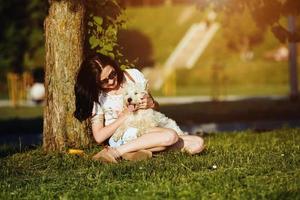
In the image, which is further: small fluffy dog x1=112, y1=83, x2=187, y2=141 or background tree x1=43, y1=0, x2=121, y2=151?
background tree x1=43, y1=0, x2=121, y2=151

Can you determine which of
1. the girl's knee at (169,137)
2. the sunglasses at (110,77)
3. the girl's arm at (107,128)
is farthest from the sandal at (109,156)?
the sunglasses at (110,77)

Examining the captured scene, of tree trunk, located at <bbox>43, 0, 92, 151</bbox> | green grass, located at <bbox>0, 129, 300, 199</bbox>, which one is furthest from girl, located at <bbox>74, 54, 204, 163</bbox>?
tree trunk, located at <bbox>43, 0, 92, 151</bbox>

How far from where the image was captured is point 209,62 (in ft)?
128

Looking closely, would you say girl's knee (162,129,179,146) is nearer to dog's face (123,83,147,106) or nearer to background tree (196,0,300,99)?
dog's face (123,83,147,106)

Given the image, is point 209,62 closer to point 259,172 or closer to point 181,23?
point 181,23

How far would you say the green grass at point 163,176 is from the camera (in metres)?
5.66

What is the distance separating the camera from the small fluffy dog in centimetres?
728

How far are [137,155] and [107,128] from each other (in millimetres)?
458

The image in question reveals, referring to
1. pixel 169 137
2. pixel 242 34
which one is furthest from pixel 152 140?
pixel 242 34

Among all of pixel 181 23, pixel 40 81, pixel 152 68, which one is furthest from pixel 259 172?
pixel 181 23

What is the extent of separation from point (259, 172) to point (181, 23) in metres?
38.5

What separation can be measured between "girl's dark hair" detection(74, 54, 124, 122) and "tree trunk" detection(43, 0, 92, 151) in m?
0.94

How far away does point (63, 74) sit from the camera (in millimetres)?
8711

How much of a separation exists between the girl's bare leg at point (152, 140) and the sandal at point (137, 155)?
0.05 meters
